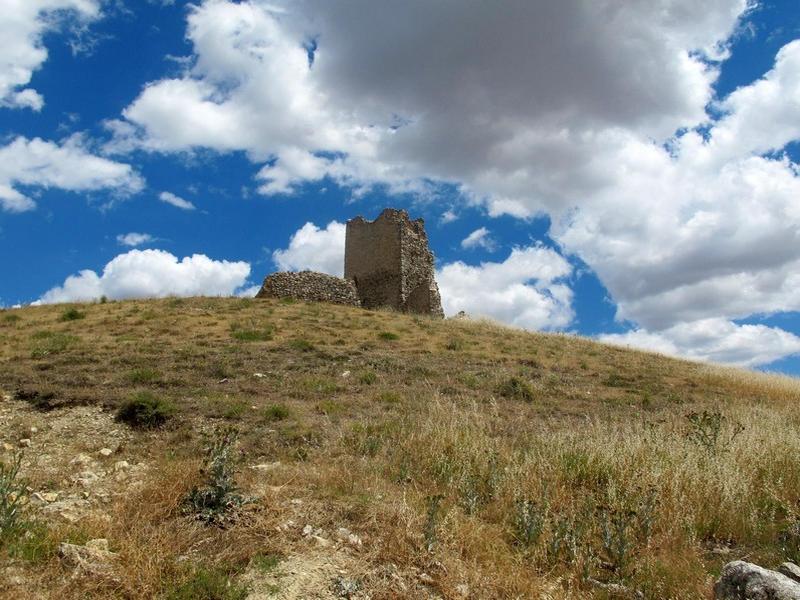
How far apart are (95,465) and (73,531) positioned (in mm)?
2439

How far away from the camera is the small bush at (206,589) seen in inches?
167

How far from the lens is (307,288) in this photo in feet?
88.2

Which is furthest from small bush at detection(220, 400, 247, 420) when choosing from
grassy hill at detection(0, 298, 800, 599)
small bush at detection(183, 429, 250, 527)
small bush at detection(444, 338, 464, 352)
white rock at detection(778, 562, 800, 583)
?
small bush at detection(444, 338, 464, 352)

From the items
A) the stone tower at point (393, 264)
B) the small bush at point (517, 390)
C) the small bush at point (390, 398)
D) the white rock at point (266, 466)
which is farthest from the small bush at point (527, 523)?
the stone tower at point (393, 264)

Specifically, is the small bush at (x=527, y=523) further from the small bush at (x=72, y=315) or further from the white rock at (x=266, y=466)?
the small bush at (x=72, y=315)

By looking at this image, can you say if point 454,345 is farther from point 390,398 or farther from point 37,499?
point 37,499

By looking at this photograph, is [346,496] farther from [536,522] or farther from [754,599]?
[754,599]

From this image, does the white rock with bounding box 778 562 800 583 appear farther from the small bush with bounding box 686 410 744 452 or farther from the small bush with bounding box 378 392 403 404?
the small bush with bounding box 378 392 403 404

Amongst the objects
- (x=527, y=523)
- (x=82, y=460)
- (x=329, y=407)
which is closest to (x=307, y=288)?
(x=329, y=407)

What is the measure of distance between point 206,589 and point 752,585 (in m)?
3.92

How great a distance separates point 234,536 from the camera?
16.7 feet

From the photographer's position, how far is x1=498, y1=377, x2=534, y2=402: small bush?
12.4 m

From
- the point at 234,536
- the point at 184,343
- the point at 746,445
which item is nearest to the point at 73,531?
the point at 234,536

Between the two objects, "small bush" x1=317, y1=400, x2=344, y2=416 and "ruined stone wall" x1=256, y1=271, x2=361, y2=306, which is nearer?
"small bush" x1=317, y1=400, x2=344, y2=416
